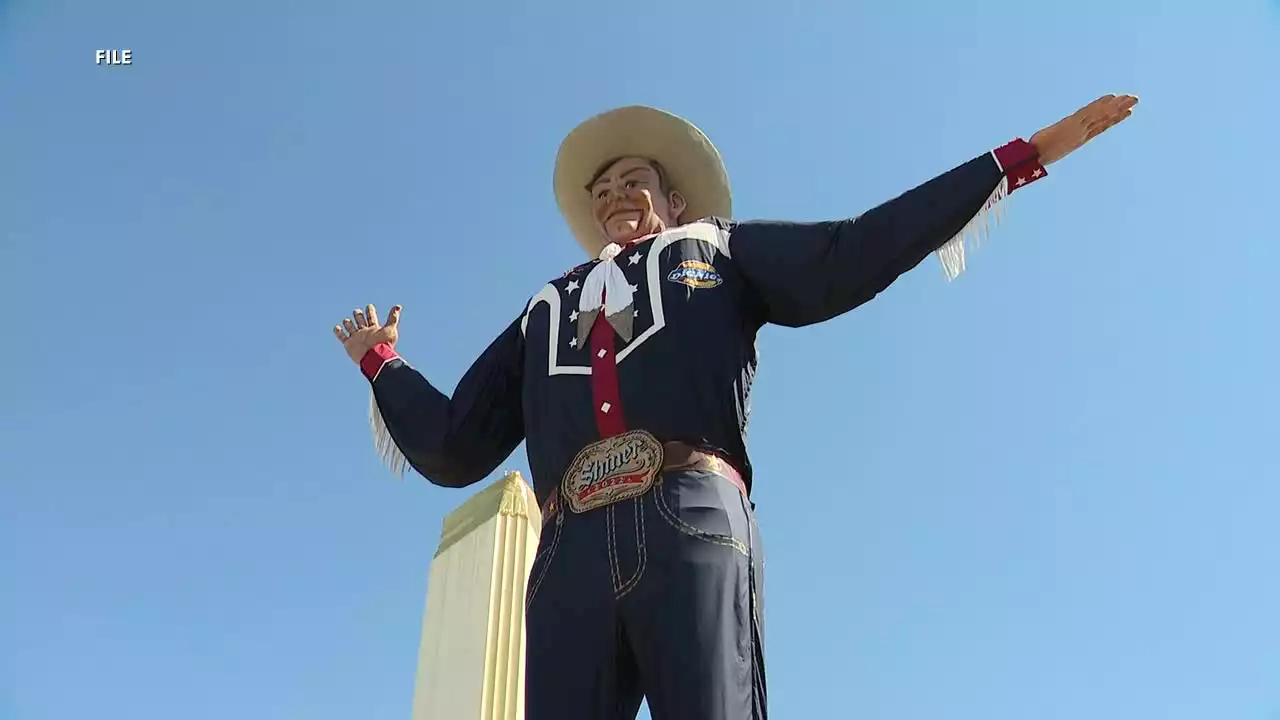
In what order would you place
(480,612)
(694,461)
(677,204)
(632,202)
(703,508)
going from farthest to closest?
(480,612) < (677,204) < (632,202) < (694,461) < (703,508)

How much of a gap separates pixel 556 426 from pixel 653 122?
1606 mm

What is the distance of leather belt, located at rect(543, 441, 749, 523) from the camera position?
3510mm

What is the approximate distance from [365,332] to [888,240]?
200cm

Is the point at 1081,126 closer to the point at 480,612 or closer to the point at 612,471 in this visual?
the point at 612,471

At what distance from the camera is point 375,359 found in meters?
4.52

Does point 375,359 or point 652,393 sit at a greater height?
point 375,359

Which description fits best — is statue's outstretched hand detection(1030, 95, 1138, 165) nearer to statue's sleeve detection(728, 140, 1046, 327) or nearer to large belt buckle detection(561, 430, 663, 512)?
statue's sleeve detection(728, 140, 1046, 327)

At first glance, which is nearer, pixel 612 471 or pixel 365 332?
pixel 612 471

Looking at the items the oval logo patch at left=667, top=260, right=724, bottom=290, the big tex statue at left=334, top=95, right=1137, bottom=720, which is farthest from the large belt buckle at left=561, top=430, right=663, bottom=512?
the oval logo patch at left=667, top=260, right=724, bottom=290

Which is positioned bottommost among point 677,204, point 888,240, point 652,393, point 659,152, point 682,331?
point 652,393

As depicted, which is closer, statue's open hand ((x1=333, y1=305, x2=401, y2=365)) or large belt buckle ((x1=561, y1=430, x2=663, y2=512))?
large belt buckle ((x1=561, y1=430, x2=663, y2=512))

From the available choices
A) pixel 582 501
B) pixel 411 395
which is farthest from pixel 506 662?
pixel 582 501

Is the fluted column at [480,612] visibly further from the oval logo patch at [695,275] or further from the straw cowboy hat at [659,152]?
the oval logo patch at [695,275]

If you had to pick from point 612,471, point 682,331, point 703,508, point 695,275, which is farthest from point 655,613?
point 695,275
